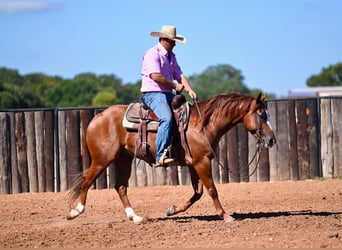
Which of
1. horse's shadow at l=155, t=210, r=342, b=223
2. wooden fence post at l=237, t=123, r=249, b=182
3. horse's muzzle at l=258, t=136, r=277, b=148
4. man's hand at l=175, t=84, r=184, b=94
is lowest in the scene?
horse's shadow at l=155, t=210, r=342, b=223

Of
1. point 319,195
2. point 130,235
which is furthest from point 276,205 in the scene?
point 130,235

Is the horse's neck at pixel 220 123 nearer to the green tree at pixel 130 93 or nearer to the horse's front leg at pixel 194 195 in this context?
the horse's front leg at pixel 194 195

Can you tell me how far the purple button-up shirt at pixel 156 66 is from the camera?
10.9 meters

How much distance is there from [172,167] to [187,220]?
4803 mm

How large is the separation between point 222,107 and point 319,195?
12.0ft

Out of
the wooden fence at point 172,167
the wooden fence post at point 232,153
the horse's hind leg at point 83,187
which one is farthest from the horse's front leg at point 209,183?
the wooden fence post at point 232,153

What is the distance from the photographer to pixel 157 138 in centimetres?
1084

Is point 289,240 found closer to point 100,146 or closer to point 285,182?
point 100,146

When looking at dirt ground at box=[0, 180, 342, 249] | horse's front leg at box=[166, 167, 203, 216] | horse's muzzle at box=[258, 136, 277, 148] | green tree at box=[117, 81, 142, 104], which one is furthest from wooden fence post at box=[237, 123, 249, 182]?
green tree at box=[117, 81, 142, 104]

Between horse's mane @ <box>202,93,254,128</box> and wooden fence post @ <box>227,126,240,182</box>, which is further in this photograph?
wooden fence post @ <box>227,126,240,182</box>

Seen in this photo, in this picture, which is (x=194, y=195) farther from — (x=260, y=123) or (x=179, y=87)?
(x=179, y=87)

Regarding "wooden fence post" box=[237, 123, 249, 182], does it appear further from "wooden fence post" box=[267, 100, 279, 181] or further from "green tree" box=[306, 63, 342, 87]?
"green tree" box=[306, 63, 342, 87]

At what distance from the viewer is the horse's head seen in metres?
10.7

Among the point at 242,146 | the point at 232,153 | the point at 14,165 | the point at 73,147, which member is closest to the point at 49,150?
the point at 73,147
